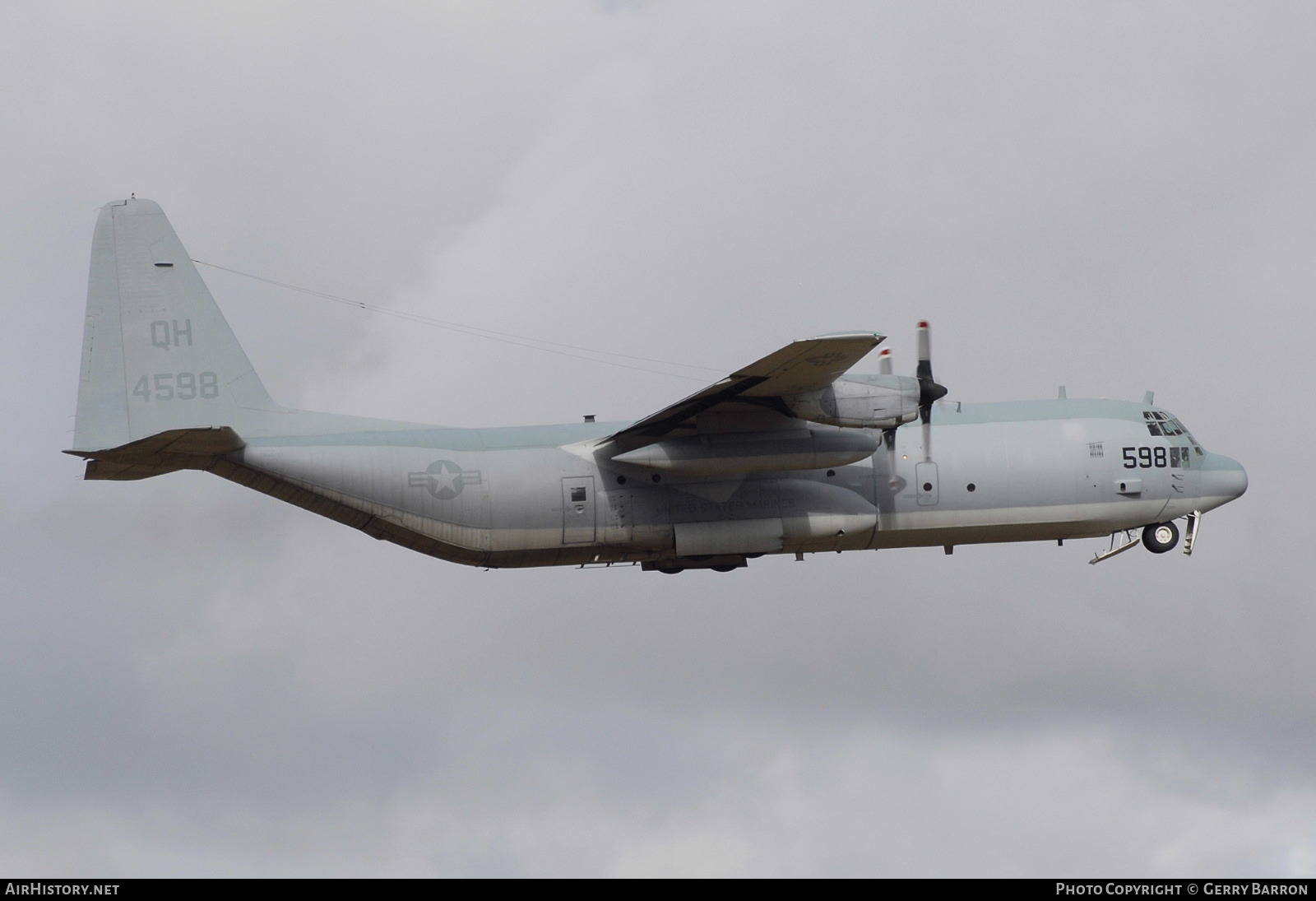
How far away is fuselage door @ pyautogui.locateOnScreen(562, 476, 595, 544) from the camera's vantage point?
31375 mm

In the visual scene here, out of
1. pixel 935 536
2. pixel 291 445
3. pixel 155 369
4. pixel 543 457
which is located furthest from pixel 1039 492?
pixel 155 369

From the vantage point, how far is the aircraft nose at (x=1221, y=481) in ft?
111

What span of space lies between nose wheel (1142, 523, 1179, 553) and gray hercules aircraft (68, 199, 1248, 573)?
0.65m

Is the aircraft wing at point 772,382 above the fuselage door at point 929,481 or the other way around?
above

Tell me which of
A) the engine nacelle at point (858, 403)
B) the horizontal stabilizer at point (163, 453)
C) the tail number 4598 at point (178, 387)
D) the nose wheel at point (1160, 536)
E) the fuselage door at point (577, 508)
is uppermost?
the tail number 4598 at point (178, 387)

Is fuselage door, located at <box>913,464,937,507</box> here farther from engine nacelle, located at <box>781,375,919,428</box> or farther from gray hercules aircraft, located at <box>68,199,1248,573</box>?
engine nacelle, located at <box>781,375,919,428</box>

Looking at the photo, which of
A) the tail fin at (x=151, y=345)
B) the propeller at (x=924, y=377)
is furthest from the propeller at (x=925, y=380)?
the tail fin at (x=151, y=345)

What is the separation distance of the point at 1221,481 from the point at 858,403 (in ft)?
27.3

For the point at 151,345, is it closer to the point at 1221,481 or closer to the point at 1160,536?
the point at 1160,536

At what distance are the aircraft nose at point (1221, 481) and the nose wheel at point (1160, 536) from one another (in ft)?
2.85

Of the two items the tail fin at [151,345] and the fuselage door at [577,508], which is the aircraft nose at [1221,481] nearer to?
the fuselage door at [577,508]

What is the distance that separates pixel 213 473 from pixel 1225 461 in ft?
62.0

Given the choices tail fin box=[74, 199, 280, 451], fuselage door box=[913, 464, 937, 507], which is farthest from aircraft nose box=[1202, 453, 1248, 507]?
tail fin box=[74, 199, 280, 451]

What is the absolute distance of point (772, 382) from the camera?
97.2ft
